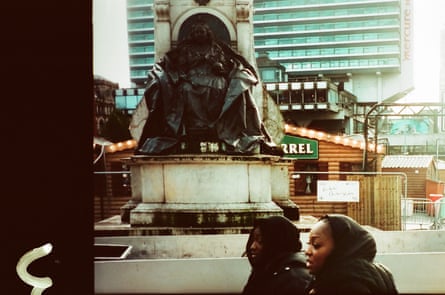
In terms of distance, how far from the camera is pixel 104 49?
2.96 meters

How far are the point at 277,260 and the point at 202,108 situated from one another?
5.70ft

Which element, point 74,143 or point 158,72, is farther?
point 158,72

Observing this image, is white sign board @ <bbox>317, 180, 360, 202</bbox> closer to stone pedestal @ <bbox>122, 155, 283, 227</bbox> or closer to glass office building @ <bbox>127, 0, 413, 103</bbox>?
stone pedestal @ <bbox>122, 155, 283, 227</bbox>

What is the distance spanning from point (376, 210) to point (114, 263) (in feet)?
6.00

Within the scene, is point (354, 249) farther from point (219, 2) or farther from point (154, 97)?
point (219, 2)

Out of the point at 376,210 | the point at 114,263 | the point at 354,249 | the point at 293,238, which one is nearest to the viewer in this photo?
the point at 354,249

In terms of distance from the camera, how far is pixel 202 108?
11.5ft

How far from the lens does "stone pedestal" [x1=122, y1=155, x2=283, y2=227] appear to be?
3379 millimetres

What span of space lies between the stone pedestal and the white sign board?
14.0 inches

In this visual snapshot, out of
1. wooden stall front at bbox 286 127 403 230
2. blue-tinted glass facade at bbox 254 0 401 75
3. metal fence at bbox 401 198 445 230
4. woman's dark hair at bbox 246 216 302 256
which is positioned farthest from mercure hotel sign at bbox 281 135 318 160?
woman's dark hair at bbox 246 216 302 256

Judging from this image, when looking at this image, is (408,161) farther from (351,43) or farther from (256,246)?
(256,246)

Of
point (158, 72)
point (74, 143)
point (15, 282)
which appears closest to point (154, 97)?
point (158, 72)

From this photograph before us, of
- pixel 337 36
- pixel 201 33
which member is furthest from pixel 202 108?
pixel 337 36

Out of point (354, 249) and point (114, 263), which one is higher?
point (354, 249)
